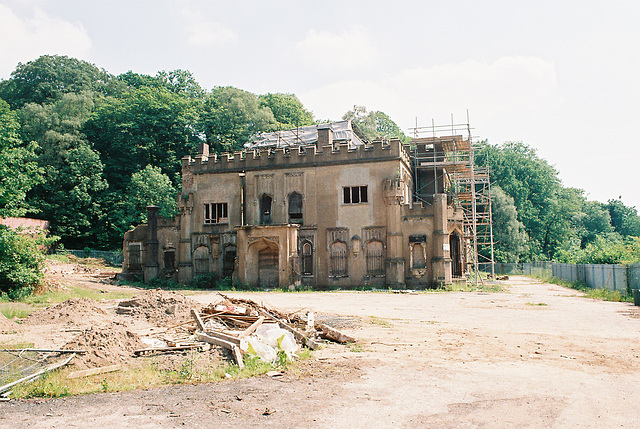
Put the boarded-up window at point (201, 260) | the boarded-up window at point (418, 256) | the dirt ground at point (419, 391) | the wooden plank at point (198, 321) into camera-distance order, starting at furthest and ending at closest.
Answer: the boarded-up window at point (201, 260), the boarded-up window at point (418, 256), the wooden plank at point (198, 321), the dirt ground at point (419, 391)

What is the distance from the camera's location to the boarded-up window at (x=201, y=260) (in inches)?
1362

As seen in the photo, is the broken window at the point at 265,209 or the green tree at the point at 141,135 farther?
the green tree at the point at 141,135

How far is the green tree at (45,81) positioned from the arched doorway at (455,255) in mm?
53063

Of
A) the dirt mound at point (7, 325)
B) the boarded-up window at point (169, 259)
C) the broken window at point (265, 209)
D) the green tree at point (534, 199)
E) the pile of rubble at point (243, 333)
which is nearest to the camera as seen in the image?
the pile of rubble at point (243, 333)

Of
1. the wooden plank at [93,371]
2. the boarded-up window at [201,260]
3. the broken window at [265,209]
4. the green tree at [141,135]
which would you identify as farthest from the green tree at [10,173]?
the green tree at [141,135]

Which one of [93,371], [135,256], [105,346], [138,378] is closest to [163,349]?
[105,346]

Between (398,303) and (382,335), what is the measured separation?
883cm

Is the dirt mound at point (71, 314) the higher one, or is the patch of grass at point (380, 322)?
the dirt mound at point (71, 314)

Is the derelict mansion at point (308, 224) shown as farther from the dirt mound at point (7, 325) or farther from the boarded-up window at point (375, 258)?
the dirt mound at point (7, 325)

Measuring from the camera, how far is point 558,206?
220 ft

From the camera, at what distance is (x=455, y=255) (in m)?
35.3

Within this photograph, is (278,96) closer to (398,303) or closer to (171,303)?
(398,303)

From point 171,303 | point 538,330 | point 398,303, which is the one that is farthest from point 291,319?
point 398,303

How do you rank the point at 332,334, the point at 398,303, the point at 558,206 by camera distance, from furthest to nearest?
the point at 558,206, the point at 398,303, the point at 332,334
